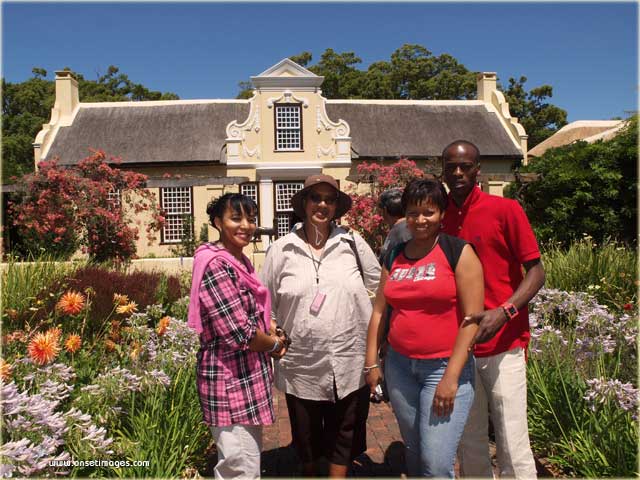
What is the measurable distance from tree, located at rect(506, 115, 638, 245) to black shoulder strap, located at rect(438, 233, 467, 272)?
9.36 meters

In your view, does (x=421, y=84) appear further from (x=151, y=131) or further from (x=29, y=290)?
(x=29, y=290)

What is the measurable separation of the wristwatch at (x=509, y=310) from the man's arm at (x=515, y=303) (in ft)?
0.05

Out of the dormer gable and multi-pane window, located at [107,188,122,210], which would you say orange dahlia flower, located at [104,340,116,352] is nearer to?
multi-pane window, located at [107,188,122,210]

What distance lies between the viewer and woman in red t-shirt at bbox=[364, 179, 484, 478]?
2555 mm

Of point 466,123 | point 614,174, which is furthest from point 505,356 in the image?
point 466,123

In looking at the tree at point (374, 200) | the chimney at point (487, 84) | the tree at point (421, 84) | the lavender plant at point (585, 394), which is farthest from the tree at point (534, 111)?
the lavender plant at point (585, 394)

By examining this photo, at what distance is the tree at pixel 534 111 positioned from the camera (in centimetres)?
3569

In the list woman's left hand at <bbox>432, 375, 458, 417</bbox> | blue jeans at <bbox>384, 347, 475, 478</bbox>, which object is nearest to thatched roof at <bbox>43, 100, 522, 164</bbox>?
blue jeans at <bbox>384, 347, 475, 478</bbox>

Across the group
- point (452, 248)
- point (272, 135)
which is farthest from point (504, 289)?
point (272, 135)

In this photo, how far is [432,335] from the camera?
2.60 m

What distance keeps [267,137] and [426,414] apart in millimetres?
18014

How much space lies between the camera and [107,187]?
13617 mm

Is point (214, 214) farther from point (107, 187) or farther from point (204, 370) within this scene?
point (107, 187)

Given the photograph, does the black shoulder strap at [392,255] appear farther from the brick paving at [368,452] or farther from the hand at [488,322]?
the brick paving at [368,452]
